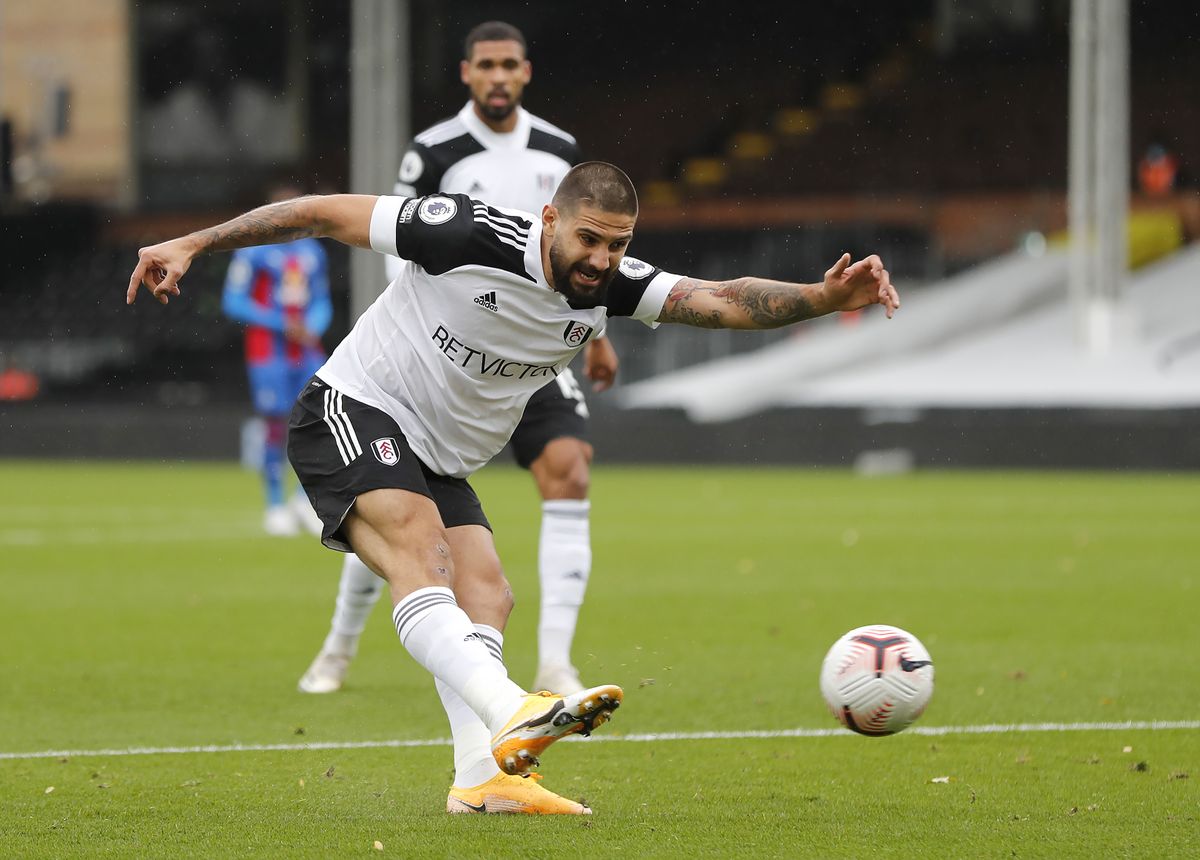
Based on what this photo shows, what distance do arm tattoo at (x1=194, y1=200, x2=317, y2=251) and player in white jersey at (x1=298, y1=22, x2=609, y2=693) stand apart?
6.02ft

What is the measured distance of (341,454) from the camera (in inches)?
187

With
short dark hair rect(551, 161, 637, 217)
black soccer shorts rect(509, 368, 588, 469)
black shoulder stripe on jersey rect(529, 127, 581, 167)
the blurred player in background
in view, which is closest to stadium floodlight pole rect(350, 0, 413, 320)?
the blurred player in background

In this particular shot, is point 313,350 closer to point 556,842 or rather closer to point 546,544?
point 546,544

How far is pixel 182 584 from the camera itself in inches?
423

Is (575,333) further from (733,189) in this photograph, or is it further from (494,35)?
(733,189)

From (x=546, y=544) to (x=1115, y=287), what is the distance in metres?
19.9

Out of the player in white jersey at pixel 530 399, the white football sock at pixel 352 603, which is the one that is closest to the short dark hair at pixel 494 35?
the player in white jersey at pixel 530 399

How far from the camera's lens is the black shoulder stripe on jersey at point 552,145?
6.88 meters

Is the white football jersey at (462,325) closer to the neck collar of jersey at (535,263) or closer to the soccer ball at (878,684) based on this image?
the neck collar of jersey at (535,263)

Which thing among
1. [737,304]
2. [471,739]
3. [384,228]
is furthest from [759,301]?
[471,739]

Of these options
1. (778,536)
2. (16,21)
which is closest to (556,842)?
(778,536)

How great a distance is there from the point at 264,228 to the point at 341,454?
619mm

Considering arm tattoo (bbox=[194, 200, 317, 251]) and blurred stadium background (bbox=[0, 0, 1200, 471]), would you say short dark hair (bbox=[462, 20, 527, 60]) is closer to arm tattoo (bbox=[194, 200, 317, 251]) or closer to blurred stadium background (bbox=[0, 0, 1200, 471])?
arm tattoo (bbox=[194, 200, 317, 251])

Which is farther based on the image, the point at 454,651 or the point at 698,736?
the point at 698,736
